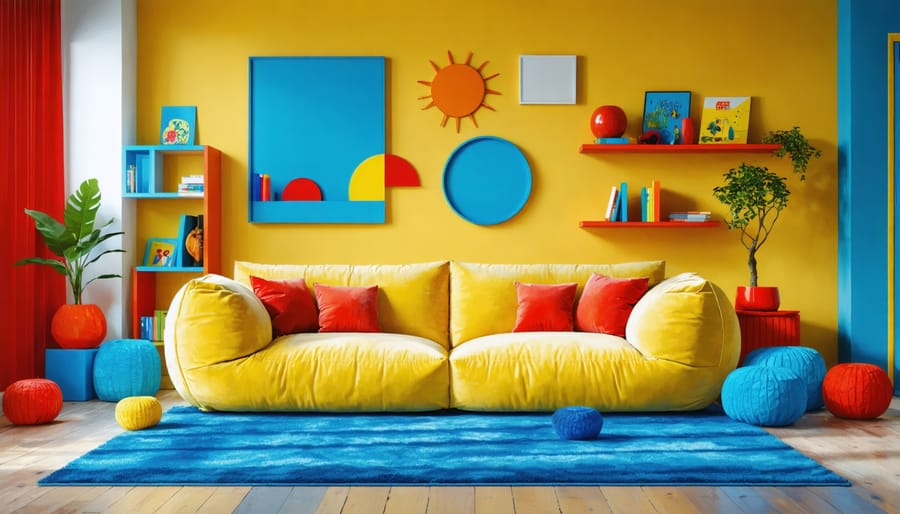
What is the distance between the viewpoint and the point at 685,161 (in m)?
5.23

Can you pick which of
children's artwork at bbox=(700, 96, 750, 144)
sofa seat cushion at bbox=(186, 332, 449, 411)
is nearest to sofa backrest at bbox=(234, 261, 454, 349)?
sofa seat cushion at bbox=(186, 332, 449, 411)

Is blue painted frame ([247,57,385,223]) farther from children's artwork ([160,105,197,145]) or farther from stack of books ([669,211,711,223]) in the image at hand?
stack of books ([669,211,711,223])

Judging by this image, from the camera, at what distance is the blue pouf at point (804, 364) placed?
165 inches

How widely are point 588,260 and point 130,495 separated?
3.24 m

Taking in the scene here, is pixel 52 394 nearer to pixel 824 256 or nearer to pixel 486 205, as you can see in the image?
pixel 486 205

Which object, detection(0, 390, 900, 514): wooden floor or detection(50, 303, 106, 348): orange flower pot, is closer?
detection(0, 390, 900, 514): wooden floor

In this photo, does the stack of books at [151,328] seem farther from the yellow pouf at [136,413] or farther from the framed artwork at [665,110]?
the framed artwork at [665,110]

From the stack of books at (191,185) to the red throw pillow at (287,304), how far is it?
79 cm

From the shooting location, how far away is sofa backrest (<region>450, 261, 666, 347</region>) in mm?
4695

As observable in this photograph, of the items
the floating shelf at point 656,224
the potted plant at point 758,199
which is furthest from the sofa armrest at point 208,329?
the potted plant at point 758,199

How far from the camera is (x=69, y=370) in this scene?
4.69m

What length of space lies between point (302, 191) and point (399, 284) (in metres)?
0.96

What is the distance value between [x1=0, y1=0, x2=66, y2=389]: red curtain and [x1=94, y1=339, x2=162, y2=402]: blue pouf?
43cm

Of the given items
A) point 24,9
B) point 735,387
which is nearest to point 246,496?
point 735,387
